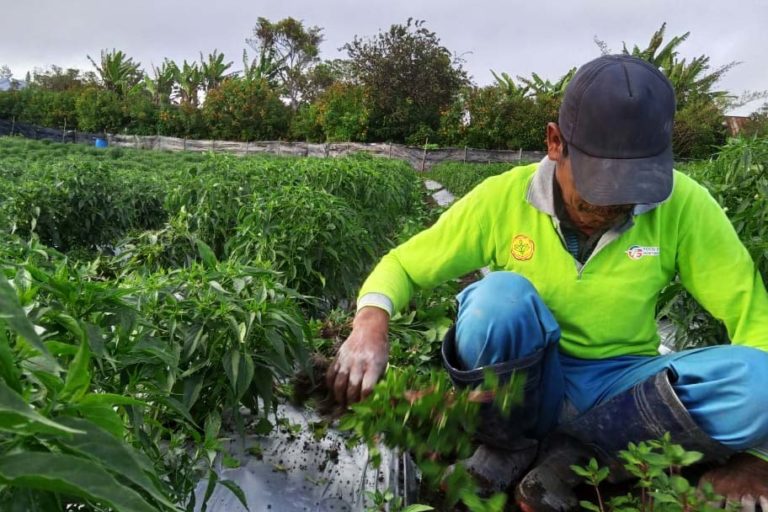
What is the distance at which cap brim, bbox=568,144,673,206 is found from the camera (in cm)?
147

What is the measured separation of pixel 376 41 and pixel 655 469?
92.9 feet

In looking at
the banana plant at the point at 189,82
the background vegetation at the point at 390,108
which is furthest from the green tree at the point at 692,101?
the banana plant at the point at 189,82

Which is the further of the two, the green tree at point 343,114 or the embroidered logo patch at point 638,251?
the green tree at point 343,114

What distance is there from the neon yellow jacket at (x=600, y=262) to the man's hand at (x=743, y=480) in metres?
0.30

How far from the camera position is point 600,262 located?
173 centimetres

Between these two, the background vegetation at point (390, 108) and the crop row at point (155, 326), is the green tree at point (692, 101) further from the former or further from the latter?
the crop row at point (155, 326)

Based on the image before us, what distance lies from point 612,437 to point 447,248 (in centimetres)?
69

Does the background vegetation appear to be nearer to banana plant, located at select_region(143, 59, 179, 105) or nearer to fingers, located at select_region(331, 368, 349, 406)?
banana plant, located at select_region(143, 59, 179, 105)

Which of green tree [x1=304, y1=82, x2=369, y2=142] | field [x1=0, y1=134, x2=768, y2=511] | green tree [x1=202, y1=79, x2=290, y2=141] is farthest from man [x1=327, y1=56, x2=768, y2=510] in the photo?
green tree [x1=202, y1=79, x2=290, y2=141]

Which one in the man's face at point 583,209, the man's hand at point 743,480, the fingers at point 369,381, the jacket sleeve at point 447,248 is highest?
the man's face at point 583,209

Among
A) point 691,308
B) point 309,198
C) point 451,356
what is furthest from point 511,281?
point 309,198

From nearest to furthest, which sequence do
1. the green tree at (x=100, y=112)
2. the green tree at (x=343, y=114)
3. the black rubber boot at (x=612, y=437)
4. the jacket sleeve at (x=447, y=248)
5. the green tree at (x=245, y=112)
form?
1. the black rubber boot at (x=612, y=437)
2. the jacket sleeve at (x=447, y=248)
3. the green tree at (x=343, y=114)
4. the green tree at (x=245, y=112)
5. the green tree at (x=100, y=112)

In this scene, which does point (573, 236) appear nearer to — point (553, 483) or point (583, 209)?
point (583, 209)

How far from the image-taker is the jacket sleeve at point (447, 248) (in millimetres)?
1780
